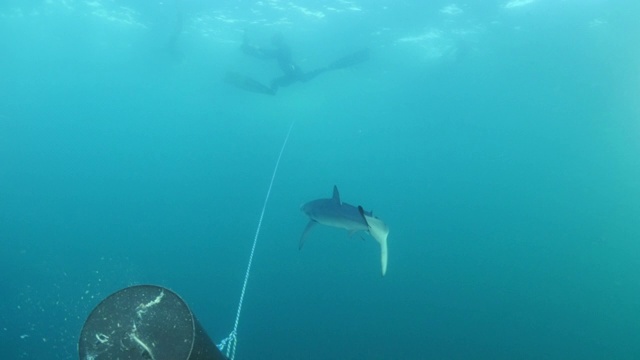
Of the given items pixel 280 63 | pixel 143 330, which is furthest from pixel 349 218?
pixel 280 63

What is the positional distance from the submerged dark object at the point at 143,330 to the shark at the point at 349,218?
313cm

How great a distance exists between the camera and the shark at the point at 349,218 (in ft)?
17.0

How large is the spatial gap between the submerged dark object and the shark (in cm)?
313

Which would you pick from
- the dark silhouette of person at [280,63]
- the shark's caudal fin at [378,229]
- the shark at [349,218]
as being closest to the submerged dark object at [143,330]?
the shark at [349,218]

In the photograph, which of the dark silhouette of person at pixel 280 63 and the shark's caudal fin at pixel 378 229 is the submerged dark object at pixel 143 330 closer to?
the shark's caudal fin at pixel 378 229

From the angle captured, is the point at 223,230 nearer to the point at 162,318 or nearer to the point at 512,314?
the point at 512,314

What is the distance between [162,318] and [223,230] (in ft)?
88.1

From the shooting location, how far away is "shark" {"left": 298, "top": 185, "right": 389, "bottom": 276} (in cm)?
519

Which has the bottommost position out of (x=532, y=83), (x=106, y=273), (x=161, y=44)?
(x=106, y=273)

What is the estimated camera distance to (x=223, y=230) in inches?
1093

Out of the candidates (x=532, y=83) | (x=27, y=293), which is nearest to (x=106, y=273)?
(x=27, y=293)

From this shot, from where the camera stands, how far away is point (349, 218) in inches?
222

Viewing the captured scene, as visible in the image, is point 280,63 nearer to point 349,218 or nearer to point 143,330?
point 349,218

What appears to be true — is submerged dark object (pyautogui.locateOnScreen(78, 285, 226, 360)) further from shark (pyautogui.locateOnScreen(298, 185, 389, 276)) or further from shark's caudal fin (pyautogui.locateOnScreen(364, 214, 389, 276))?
shark's caudal fin (pyautogui.locateOnScreen(364, 214, 389, 276))
